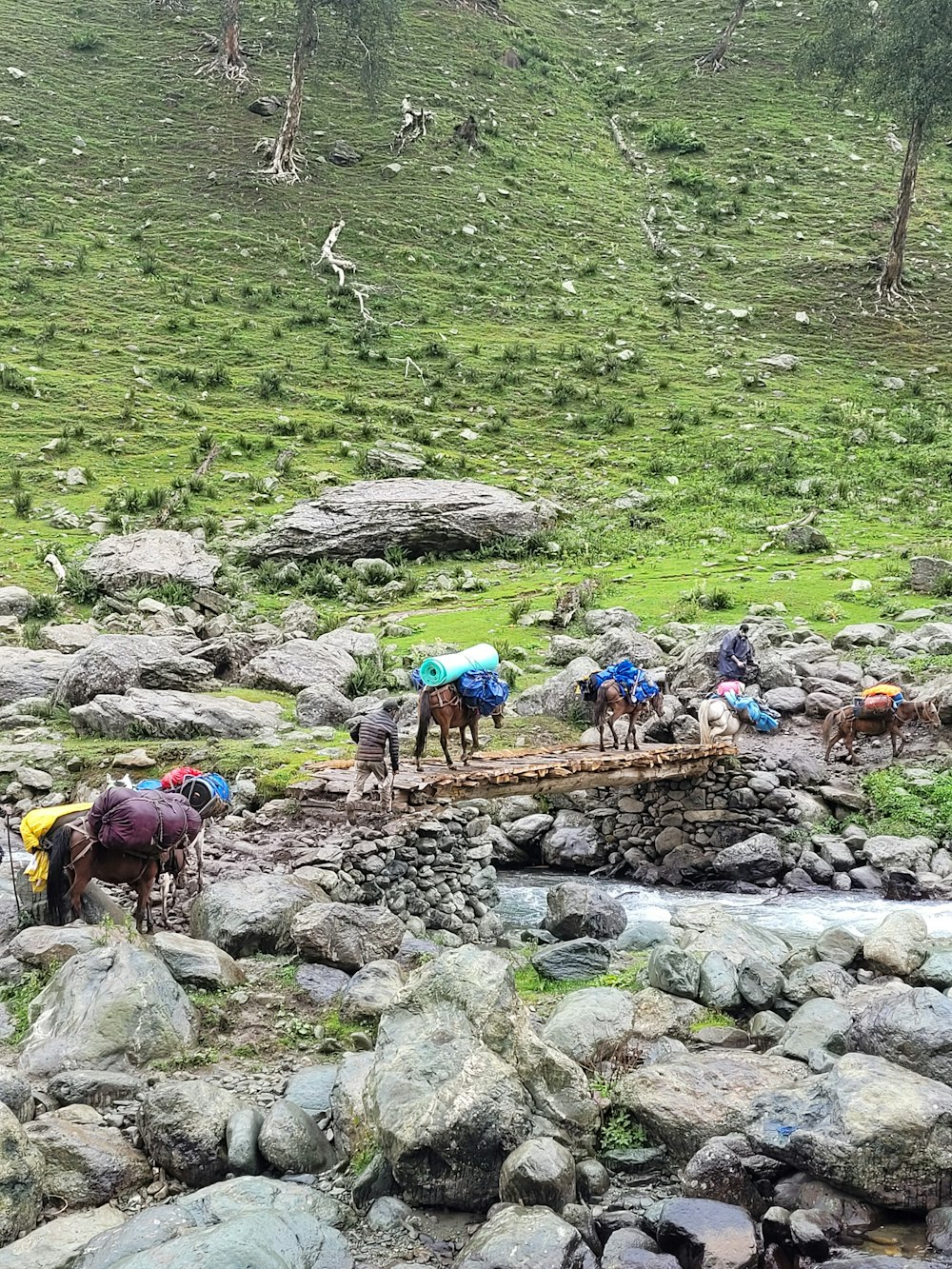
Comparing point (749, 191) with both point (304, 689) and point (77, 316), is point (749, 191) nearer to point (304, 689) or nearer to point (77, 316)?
point (77, 316)

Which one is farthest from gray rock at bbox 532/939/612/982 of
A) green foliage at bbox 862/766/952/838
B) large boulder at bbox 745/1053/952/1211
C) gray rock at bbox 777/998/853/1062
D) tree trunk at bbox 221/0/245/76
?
tree trunk at bbox 221/0/245/76

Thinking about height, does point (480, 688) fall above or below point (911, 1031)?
below

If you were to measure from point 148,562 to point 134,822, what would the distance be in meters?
19.0

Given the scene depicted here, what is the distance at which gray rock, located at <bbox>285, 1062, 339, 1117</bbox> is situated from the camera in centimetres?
909

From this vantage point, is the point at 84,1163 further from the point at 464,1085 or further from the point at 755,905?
the point at 755,905

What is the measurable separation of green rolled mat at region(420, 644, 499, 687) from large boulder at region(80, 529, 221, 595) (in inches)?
Answer: 589

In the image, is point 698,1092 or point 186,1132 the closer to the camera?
point 186,1132

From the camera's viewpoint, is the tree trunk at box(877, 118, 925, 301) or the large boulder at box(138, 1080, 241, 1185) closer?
the large boulder at box(138, 1080, 241, 1185)

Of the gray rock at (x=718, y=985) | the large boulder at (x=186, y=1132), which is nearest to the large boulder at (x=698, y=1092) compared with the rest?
the gray rock at (x=718, y=985)

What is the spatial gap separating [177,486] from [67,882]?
25.8 metres

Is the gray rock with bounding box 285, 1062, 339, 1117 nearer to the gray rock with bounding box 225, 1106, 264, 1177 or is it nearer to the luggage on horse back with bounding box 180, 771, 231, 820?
the gray rock with bounding box 225, 1106, 264, 1177

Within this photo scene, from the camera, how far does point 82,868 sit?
1188 cm

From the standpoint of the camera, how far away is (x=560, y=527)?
36.9 m

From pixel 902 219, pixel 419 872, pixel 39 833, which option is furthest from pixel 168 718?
pixel 902 219
